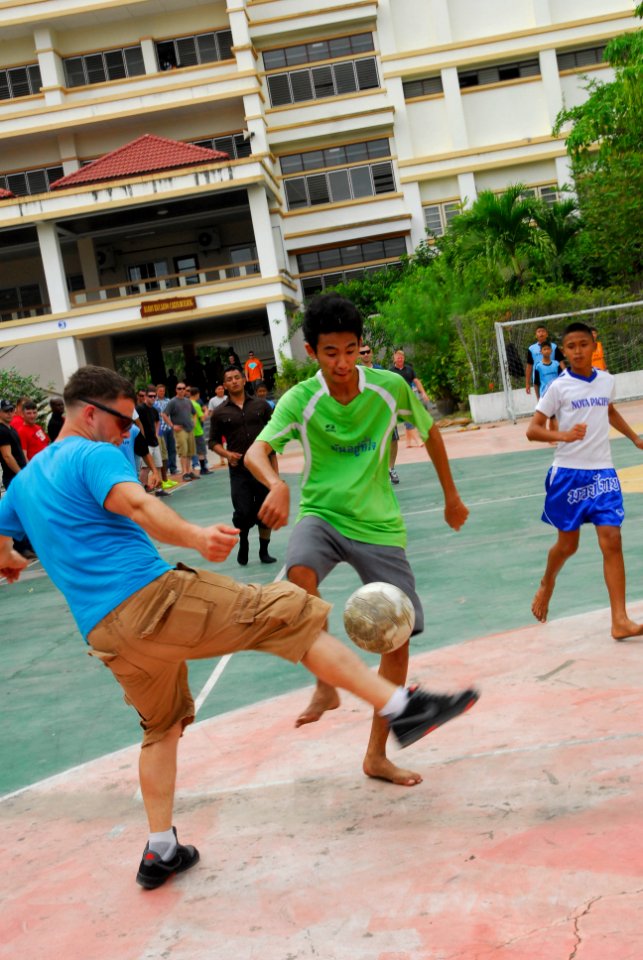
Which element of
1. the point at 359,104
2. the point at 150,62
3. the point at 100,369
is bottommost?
the point at 100,369

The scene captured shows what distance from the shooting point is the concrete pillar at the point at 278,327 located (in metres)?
38.2

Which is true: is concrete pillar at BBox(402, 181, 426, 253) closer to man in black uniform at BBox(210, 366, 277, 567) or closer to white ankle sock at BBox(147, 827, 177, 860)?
man in black uniform at BBox(210, 366, 277, 567)

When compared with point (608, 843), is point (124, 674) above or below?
above

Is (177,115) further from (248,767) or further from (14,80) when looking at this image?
(248,767)

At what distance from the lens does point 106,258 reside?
45.1m

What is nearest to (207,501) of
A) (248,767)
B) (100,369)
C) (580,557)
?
(580,557)

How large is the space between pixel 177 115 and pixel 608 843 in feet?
143

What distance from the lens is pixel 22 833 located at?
15.4ft

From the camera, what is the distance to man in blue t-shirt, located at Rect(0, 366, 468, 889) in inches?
144

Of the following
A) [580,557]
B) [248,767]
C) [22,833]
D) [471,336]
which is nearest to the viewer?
[22,833]

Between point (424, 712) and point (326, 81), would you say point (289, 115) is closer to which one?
point (326, 81)

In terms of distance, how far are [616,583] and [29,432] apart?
11134 mm

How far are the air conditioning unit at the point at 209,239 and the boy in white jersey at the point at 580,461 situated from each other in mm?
39806

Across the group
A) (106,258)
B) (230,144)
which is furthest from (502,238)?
(106,258)
